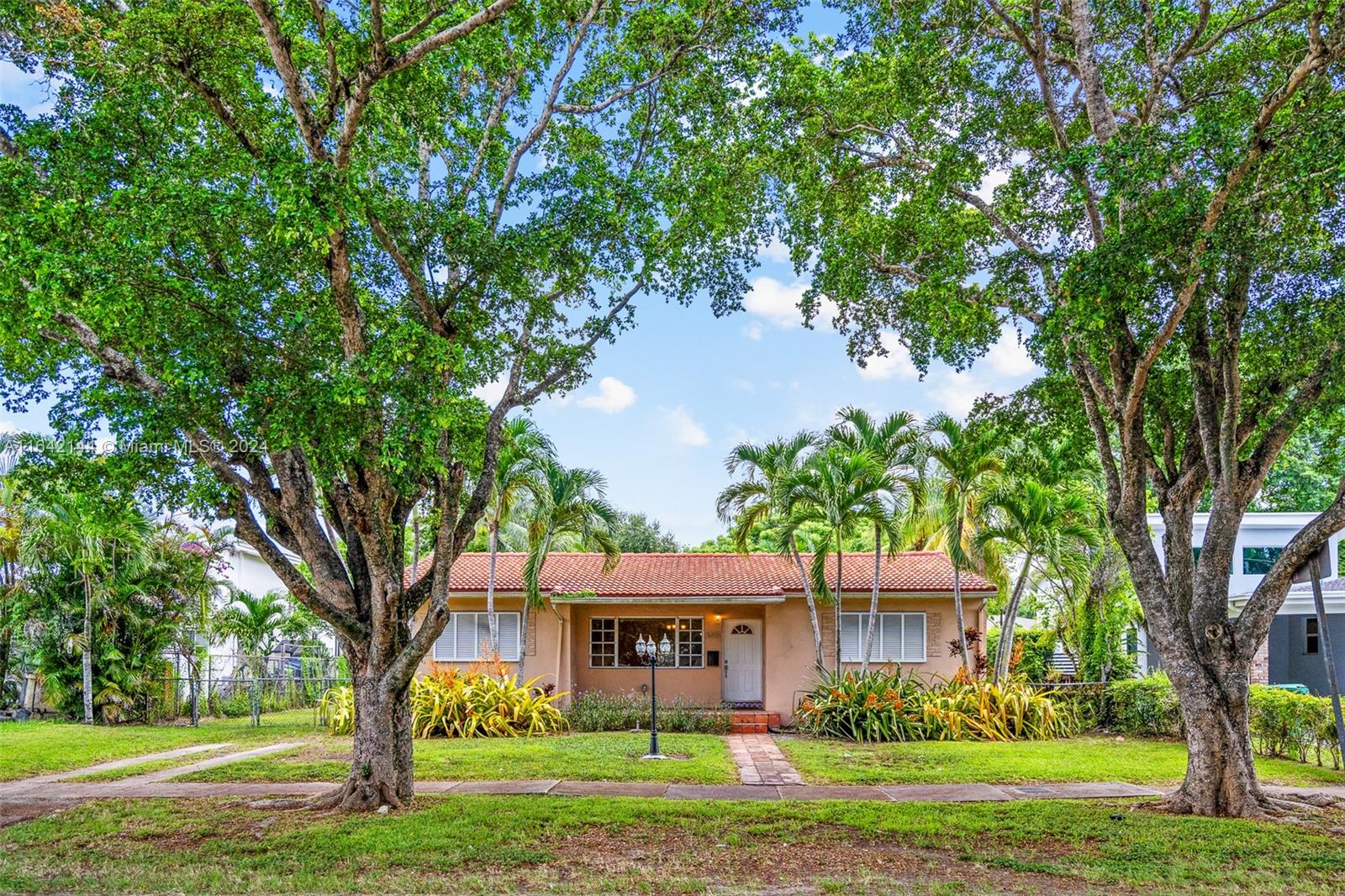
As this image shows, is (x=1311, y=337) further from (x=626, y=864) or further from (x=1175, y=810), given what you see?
(x=626, y=864)

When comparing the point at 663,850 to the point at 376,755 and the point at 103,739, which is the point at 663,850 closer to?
the point at 376,755

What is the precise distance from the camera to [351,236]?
28.8 ft

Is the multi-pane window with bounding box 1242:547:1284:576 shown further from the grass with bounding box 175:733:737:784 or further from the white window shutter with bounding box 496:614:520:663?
the white window shutter with bounding box 496:614:520:663

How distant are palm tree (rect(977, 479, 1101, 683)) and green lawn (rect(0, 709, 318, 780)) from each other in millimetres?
13565

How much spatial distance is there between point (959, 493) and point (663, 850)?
11.0 metres

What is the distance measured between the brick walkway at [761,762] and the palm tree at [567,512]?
184 inches

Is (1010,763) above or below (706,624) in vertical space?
below

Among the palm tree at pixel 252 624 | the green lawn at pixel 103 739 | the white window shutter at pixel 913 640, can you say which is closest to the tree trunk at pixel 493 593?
the green lawn at pixel 103 739

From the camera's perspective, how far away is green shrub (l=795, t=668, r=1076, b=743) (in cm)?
1584

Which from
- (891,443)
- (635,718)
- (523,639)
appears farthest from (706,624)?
(891,443)

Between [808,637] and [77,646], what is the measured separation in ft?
50.0

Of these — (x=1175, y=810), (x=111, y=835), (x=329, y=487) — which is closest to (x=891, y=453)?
(x=1175, y=810)

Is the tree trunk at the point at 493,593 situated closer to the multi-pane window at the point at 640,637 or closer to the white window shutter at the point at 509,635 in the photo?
the white window shutter at the point at 509,635

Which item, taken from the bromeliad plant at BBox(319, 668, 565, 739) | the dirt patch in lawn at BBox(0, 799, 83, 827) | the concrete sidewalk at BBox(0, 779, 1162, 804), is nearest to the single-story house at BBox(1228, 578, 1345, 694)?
the concrete sidewalk at BBox(0, 779, 1162, 804)
